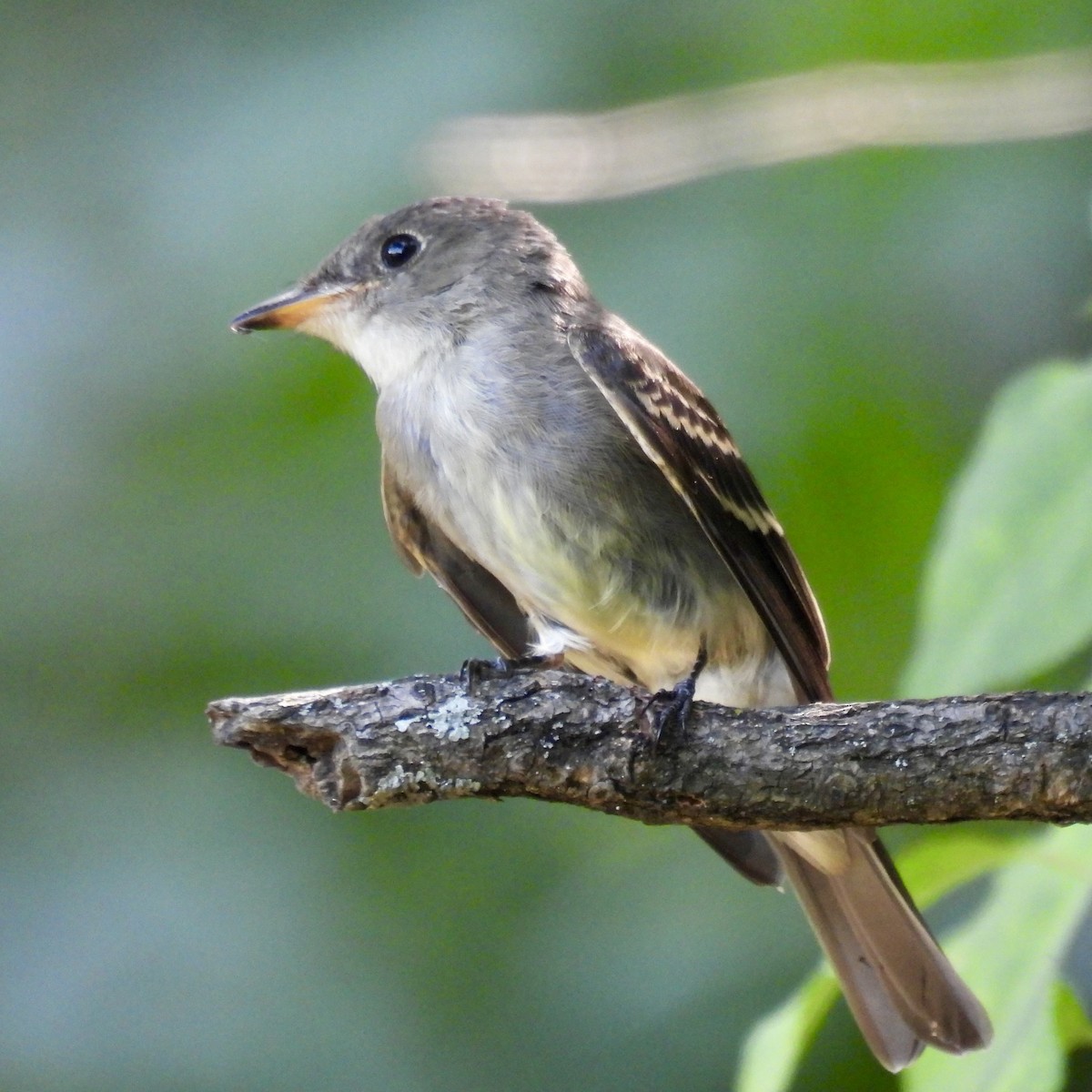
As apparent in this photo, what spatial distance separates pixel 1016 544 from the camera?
2.46 meters

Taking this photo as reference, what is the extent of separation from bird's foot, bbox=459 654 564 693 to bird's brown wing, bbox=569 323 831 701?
0.44 metres

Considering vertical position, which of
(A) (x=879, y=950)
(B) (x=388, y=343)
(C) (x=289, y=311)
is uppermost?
(C) (x=289, y=311)

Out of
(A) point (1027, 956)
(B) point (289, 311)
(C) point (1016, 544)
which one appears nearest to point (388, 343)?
(B) point (289, 311)

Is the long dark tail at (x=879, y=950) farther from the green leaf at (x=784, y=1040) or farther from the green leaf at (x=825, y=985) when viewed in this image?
the green leaf at (x=784, y=1040)

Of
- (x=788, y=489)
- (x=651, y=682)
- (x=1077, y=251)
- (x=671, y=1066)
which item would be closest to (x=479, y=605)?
(x=651, y=682)

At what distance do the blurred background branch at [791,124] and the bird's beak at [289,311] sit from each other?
0.48m

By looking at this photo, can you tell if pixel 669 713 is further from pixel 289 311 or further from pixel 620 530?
pixel 289 311

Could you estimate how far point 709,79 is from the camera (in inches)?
196

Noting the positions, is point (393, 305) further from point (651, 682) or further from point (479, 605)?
point (651, 682)

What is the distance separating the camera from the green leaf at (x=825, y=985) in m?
2.43

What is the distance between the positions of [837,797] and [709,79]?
3.12 meters

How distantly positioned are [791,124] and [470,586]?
1222mm

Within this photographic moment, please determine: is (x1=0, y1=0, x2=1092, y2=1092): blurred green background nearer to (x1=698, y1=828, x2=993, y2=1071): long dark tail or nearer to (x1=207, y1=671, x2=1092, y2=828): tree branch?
(x1=698, y1=828, x2=993, y2=1071): long dark tail

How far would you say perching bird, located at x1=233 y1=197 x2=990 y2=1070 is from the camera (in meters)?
3.33
